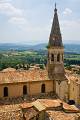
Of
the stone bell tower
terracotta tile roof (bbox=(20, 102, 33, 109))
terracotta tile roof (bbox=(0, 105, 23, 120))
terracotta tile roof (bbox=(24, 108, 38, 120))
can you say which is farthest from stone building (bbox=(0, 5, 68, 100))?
terracotta tile roof (bbox=(24, 108, 38, 120))

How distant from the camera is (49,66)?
4462cm

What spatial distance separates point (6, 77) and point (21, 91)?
2985 millimetres

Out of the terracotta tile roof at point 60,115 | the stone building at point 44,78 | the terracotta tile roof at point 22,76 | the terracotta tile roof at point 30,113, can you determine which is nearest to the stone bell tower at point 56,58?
the stone building at point 44,78

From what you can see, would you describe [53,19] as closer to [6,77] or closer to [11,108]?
[6,77]

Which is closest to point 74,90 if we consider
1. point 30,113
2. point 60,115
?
point 30,113

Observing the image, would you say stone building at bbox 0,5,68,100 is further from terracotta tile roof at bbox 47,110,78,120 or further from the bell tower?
terracotta tile roof at bbox 47,110,78,120

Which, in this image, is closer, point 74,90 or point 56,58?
point 56,58

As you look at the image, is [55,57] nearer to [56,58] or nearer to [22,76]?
[56,58]

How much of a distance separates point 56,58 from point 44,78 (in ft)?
13.2

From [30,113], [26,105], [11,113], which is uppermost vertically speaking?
[26,105]

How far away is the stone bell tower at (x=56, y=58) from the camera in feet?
144

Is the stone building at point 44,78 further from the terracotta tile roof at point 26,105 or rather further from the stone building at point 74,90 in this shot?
the stone building at point 74,90

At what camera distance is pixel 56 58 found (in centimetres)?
4456

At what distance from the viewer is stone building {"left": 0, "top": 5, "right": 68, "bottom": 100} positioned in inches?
1594
